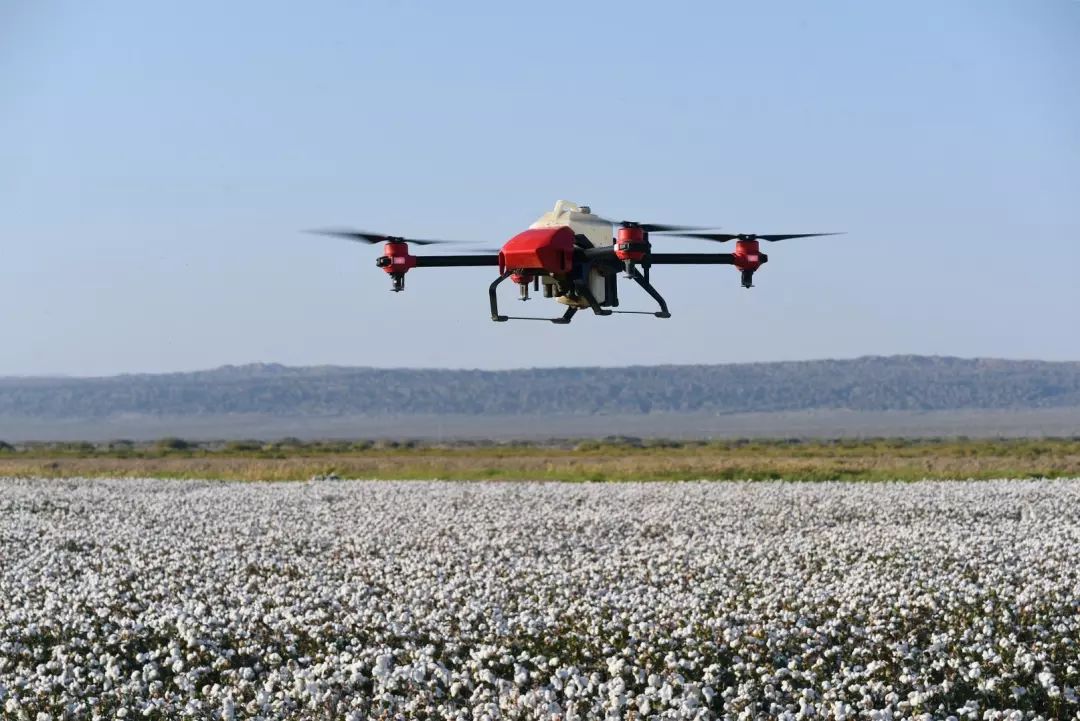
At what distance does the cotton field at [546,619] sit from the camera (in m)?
13.4

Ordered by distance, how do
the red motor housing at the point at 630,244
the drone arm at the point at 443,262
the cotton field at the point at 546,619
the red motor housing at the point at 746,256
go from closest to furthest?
the red motor housing at the point at 630,244, the cotton field at the point at 546,619, the red motor housing at the point at 746,256, the drone arm at the point at 443,262

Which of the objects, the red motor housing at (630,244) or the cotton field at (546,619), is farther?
the cotton field at (546,619)

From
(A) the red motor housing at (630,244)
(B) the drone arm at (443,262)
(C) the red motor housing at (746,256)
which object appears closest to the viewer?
(A) the red motor housing at (630,244)

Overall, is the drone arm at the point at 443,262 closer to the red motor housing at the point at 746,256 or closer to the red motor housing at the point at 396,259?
the red motor housing at the point at 396,259

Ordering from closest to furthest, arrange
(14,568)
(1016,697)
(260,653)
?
1. (1016,697)
2. (260,653)
3. (14,568)

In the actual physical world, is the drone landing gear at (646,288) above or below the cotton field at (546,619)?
above

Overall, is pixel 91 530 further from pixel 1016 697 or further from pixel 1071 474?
pixel 1071 474

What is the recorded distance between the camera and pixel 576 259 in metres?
13.2

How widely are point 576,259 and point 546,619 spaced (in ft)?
16.8

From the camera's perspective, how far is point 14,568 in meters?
22.1

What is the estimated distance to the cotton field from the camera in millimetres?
13359

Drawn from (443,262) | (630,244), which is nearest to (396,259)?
(443,262)

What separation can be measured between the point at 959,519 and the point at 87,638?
1938cm

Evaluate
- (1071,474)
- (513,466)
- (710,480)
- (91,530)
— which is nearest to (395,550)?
(91,530)
